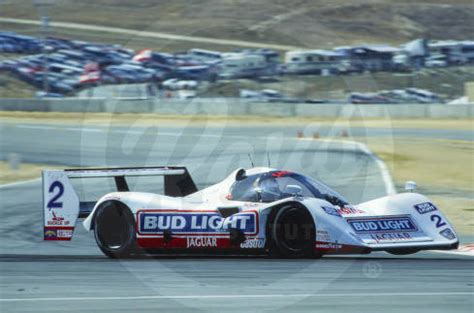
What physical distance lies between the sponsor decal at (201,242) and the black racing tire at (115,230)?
71 cm

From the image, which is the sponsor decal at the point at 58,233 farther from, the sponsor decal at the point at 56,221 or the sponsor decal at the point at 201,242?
the sponsor decal at the point at 201,242

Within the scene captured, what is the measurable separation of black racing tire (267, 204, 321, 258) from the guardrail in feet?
114

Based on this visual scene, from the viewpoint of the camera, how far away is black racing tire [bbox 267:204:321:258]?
1098 cm

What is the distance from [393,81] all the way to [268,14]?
21.2 meters

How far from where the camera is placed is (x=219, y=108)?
1801 inches

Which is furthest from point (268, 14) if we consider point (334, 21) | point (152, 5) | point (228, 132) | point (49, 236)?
point (49, 236)

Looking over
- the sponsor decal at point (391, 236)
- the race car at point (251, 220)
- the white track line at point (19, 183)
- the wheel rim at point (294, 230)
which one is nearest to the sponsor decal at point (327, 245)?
the race car at point (251, 220)

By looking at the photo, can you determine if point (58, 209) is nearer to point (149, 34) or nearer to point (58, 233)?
point (58, 233)

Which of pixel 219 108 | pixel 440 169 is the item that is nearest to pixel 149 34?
pixel 219 108

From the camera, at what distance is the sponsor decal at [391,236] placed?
11.1 meters

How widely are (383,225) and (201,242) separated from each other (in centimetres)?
215

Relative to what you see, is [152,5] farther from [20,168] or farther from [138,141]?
[20,168]

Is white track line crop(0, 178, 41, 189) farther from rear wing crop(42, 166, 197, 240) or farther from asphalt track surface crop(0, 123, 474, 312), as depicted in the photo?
rear wing crop(42, 166, 197, 240)

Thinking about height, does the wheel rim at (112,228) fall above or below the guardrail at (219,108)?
above
